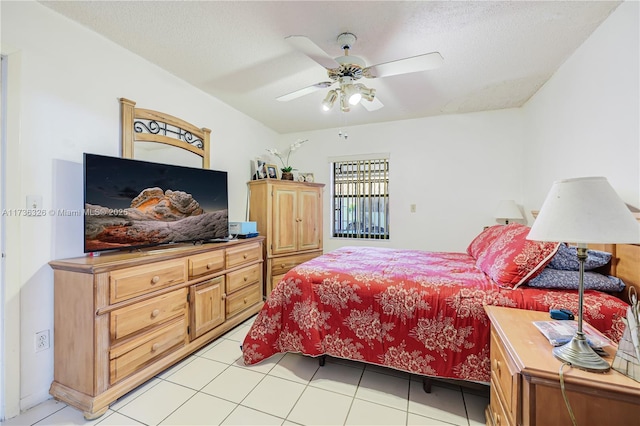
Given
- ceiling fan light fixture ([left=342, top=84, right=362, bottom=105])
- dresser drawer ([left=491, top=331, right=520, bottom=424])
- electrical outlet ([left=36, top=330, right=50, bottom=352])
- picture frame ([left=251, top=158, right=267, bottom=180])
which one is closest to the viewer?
dresser drawer ([left=491, top=331, right=520, bottom=424])

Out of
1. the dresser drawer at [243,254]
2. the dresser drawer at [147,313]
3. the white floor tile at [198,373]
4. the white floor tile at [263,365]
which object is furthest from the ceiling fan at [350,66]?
the white floor tile at [198,373]

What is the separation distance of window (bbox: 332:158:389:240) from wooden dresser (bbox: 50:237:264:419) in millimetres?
2476

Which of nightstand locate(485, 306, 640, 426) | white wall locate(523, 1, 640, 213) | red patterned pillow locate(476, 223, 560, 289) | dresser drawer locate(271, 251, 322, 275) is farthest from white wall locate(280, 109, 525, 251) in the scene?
nightstand locate(485, 306, 640, 426)

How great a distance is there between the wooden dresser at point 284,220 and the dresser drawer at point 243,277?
14.5 inches

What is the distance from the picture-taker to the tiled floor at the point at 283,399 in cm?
154

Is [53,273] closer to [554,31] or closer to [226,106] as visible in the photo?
[226,106]

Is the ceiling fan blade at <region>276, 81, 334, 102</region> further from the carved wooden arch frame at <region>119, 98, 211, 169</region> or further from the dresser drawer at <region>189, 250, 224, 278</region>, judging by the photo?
the dresser drawer at <region>189, 250, 224, 278</region>

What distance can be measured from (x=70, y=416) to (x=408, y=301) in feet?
6.90

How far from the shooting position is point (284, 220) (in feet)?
11.8

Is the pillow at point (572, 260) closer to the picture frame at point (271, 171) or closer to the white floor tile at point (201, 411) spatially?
the white floor tile at point (201, 411)

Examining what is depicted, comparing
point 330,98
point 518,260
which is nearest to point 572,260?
point 518,260

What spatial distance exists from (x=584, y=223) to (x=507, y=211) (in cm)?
271

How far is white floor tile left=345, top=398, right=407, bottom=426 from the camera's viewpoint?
1.52 m

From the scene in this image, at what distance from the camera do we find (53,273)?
5.70ft
